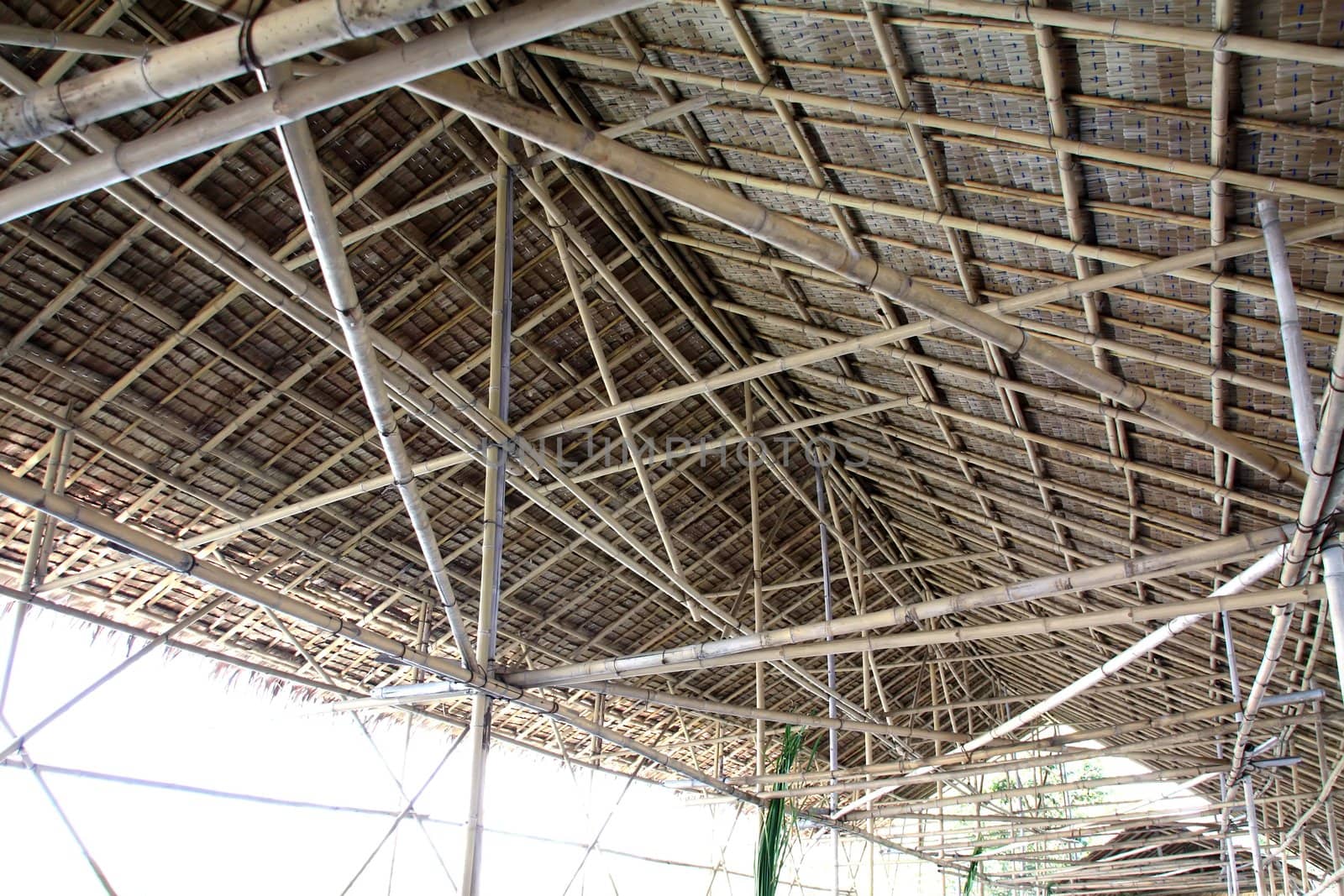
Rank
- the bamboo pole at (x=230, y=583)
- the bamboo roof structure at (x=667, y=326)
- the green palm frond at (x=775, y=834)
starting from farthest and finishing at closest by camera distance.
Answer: the green palm frond at (x=775, y=834) < the bamboo pole at (x=230, y=583) < the bamboo roof structure at (x=667, y=326)

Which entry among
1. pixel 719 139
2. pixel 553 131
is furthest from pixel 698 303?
pixel 553 131

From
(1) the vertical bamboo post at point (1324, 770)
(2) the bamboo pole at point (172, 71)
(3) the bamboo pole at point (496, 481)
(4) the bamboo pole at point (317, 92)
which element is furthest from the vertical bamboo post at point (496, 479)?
(1) the vertical bamboo post at point (1324, 770)

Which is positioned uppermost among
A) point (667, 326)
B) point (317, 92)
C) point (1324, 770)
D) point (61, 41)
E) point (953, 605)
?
point (667, 326)

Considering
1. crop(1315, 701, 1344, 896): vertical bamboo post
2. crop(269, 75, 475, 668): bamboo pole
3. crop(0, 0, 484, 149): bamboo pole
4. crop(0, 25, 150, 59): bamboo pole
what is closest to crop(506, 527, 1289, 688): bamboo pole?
crop(269, 75, 475, 668): bamboo pole

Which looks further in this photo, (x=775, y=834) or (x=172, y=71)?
(x=775, y=834)

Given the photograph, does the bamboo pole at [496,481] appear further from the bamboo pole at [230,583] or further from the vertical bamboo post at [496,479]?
the bamboo pole at [230,583]

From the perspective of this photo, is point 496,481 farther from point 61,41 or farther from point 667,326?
point 61,41

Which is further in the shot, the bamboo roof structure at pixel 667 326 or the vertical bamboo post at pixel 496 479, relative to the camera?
the vertical bamboo post at pixel 496 479

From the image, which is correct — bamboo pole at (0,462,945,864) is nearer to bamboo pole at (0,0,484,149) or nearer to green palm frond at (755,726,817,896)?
bamboo pole at (0,0,484,149)

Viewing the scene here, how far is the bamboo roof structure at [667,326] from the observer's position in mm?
4754

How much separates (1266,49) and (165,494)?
9.07m

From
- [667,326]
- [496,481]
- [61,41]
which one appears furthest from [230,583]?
[667,326]

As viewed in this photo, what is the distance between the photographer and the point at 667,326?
1026cm

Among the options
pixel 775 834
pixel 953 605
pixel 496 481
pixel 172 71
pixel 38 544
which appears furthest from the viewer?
pixel 775 834
